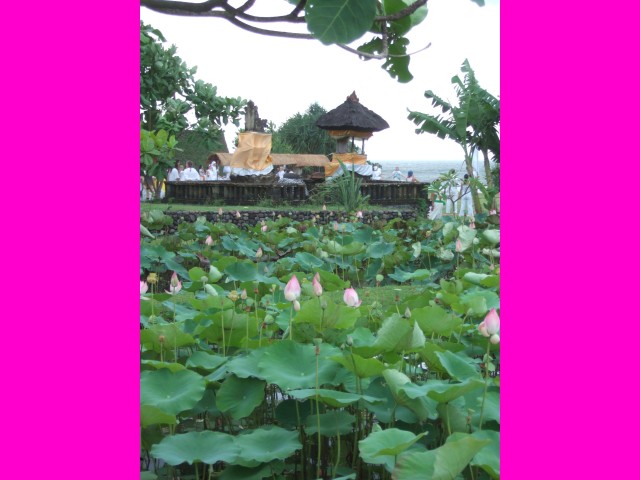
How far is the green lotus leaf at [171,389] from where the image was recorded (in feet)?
2.82

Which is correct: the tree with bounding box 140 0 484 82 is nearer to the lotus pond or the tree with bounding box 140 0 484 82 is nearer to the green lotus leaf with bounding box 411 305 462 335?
the lotus pond

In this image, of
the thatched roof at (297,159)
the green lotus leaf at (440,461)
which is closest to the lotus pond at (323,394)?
the green lotus leaf at (440,461)

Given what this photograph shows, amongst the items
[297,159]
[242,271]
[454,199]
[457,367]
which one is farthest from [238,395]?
[454,199]

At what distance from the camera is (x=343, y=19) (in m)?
0.44

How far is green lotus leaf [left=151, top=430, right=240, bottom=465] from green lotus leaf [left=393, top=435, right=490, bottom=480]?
0.81 feet

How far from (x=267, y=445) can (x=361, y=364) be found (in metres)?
0.16

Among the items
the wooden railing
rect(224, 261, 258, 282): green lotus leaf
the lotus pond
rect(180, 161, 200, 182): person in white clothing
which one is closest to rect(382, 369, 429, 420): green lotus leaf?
the lotus pond

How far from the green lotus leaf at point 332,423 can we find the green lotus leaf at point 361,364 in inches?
3.1

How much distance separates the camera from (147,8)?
53 cm

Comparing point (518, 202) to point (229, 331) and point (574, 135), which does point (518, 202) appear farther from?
point (229, 331)

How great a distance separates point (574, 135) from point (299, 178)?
3807 millimetres

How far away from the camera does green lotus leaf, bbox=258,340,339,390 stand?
0.88 metres

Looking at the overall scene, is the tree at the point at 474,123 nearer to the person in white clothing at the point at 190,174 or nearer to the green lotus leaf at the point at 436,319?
the green lotus leaf at the point at 436,319

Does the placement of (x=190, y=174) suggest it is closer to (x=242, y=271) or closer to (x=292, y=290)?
(x=242, y=271)
